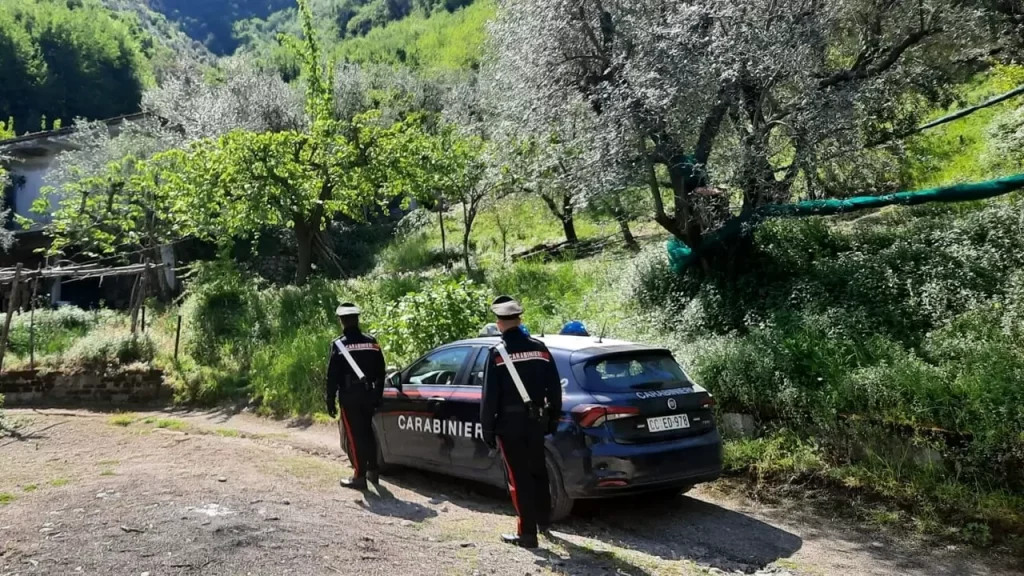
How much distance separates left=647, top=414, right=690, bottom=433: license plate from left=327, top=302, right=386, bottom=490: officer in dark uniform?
A: 2.66m

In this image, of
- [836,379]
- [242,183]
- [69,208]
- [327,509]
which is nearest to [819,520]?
[836,379]

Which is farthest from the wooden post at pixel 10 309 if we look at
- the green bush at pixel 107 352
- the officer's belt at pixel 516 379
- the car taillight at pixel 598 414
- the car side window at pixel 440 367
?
the car taillight at pixel 598 414

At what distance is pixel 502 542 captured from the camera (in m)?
5.48

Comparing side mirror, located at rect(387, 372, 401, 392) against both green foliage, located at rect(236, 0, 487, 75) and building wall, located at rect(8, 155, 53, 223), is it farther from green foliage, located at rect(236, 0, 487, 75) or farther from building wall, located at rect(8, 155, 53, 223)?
green foliage, located at rect(236, 0, 487, 75)

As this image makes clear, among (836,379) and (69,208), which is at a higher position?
(69,208)

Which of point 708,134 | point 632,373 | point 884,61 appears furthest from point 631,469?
point 884,61

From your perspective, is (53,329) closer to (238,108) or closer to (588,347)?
(588,347)

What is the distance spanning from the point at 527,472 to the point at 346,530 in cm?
133

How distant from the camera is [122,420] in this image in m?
12.0

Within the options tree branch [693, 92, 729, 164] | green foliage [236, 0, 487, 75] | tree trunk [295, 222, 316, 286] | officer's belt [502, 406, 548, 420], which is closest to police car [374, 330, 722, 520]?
officer's belt [502, 406, 548, 420]

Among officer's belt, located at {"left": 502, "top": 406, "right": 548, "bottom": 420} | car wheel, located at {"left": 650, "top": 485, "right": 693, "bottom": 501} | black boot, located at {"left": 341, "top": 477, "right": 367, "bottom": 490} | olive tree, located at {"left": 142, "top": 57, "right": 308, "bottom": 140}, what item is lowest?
car wheel, located at {"left": 650, "top": 485, "right": 693, "bottom": 501}

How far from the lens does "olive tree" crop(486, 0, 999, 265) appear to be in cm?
958

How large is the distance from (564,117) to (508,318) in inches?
267

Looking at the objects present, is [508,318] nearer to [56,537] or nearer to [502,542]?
[502,542]
